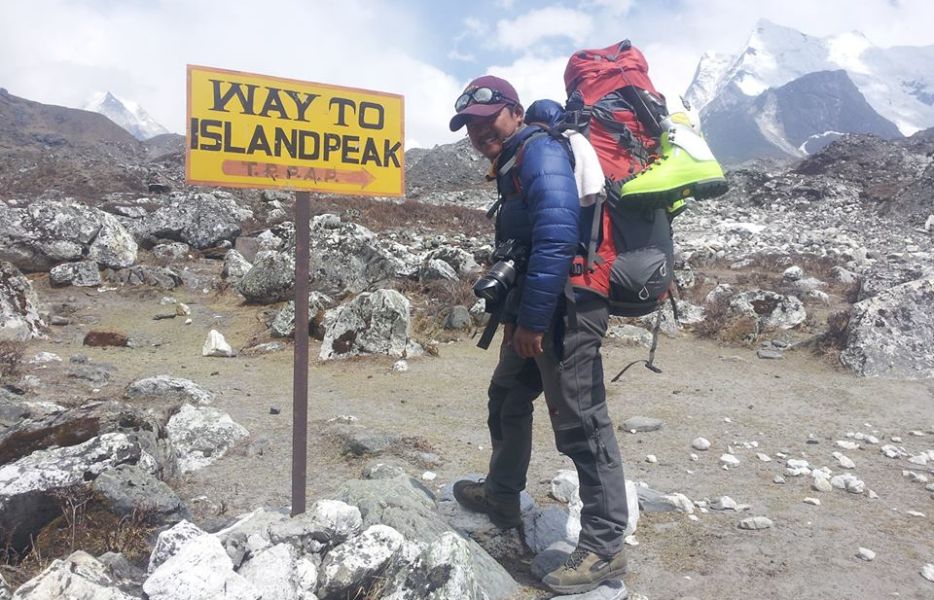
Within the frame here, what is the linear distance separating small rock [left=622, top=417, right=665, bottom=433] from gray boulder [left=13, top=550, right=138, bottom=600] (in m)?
3.76

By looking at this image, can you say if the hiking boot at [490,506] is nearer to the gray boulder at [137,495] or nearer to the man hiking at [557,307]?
the man hiking at [557,307]

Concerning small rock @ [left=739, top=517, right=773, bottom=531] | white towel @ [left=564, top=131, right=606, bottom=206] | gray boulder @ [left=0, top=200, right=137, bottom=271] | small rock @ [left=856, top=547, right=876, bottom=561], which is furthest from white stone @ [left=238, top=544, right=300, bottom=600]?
gray boulder @ [left=0, top=200, right=137, bottom=271]

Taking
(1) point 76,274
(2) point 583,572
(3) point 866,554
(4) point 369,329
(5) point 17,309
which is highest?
(1) point 76,274

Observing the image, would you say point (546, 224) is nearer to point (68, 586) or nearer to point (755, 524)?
point (68, 586)

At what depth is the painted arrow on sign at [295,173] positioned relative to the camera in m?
2.64

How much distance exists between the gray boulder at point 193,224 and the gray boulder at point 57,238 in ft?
6.62

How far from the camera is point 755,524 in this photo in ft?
10.9

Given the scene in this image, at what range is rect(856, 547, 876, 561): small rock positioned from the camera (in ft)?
9.92

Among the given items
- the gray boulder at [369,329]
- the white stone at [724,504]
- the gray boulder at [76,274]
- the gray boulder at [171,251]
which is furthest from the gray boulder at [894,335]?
the gray boulder at [171,251]

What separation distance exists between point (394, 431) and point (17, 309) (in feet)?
17.5

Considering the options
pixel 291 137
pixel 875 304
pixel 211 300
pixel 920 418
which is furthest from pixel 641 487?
pixel 211 300

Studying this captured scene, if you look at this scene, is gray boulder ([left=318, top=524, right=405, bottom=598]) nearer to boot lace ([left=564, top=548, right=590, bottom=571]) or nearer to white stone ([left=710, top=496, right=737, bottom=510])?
boot lace ([left=564, top=548, right=590, bottom=571])

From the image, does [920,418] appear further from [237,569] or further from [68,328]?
[68,328]

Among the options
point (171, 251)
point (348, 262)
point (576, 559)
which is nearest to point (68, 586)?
point (576, 559)
